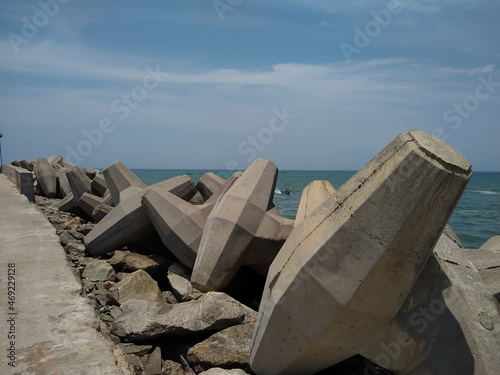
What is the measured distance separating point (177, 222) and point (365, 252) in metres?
3.07

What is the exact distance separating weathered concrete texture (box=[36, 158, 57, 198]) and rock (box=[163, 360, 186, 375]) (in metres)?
10.4

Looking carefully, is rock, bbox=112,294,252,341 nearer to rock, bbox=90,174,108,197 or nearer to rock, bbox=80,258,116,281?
rock, bbox=80,258,116,281

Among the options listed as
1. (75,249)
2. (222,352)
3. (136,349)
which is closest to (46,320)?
(136,349)

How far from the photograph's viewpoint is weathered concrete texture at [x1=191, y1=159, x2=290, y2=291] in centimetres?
433

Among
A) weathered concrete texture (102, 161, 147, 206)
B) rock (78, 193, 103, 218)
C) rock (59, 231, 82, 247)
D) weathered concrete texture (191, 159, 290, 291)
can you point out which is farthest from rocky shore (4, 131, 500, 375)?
rock (78, 193, 103, 218)

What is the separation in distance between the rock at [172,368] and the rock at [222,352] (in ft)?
0.34

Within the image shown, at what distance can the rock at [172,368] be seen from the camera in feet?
10.1

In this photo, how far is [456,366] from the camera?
253 centimetres

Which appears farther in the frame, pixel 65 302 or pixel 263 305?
pixel 65 302

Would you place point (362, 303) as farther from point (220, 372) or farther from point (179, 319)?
point (179, 319)

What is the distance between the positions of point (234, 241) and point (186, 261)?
79cm

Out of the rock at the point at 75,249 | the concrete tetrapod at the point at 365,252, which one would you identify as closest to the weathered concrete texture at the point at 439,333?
the concrete tetrapod at the point at 365,252

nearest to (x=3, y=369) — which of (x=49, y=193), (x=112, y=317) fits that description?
(x=112, y=317)

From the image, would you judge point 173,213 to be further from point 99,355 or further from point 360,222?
point 360,222
